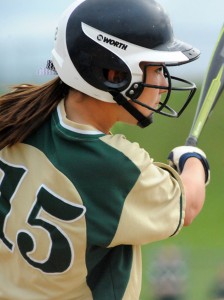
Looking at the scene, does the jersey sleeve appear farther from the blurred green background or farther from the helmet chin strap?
the blurred green background

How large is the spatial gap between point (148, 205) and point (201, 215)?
2.10 meters

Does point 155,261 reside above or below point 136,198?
below

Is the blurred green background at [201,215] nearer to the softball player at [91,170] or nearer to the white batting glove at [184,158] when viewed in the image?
the white batting glove at [184,158]

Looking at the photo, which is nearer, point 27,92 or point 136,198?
point 136,198

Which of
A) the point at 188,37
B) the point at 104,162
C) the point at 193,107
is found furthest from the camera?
the point at 193,107

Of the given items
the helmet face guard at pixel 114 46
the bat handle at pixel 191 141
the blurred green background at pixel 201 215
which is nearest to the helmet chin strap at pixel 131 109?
the helmet face guard at pixel 114 46

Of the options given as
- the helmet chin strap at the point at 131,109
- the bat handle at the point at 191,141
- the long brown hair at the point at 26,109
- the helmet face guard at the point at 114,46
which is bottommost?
the bat handle at the point at 191,141

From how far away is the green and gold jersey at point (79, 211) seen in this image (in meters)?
1.47

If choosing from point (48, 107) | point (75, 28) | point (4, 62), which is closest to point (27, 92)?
point (48, 107)

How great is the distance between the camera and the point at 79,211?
1.47m

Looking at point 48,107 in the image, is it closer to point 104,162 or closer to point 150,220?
point 104,162

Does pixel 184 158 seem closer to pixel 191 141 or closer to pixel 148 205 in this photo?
pixel 148 205

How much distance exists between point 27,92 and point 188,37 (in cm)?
173

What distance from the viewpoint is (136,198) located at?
1480 mm
